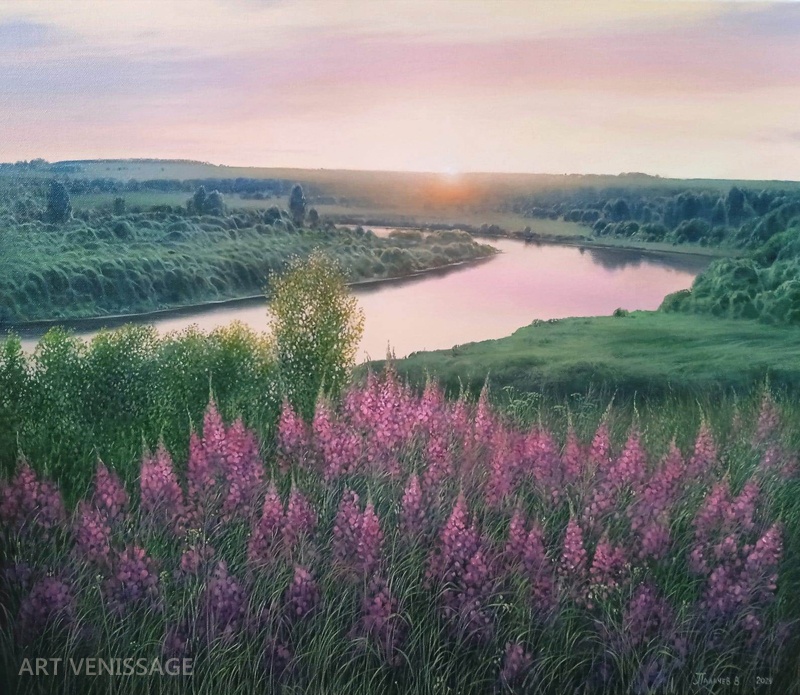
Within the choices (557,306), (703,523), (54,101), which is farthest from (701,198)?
(54,101)

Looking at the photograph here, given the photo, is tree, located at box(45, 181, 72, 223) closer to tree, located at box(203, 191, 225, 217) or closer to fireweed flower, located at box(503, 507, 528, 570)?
tree, located at box(203, 191, 225, 217)

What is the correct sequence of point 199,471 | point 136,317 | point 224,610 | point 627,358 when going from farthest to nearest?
1. point 627,358
2. point 136,317
3. point 199,471
4. point 224,610

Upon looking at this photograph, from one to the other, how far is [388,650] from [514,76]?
195 cm

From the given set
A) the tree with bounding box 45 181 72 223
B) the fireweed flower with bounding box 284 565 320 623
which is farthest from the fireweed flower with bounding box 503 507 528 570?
the tree with bounding box 45 181 72 223

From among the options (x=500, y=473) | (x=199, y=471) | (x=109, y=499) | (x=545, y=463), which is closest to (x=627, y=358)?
(x=545, y=463)

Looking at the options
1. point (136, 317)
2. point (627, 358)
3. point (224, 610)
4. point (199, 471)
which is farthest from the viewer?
point (627, 358)

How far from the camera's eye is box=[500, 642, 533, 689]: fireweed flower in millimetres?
2512

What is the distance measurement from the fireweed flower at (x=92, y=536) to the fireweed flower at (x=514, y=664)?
1.28 m

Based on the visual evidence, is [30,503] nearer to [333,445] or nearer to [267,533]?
[267,533]

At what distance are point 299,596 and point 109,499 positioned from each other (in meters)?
0.68

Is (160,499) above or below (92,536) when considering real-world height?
above

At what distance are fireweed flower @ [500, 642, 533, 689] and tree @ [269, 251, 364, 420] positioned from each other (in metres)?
0.98

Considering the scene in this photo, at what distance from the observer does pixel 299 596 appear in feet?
8.16

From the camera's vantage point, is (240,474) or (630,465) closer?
(240,474)
